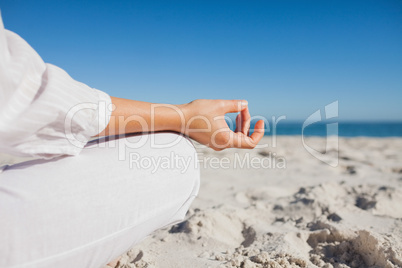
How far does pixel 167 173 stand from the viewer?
2.81 feet

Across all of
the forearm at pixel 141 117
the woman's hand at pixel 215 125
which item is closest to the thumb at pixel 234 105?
the woman's hand at pixel 215 125

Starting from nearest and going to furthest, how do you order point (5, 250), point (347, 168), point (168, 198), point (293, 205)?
1. point (5, 250)
2. point (168, 198)
3. point (293, 205)
4. point (347, 168)

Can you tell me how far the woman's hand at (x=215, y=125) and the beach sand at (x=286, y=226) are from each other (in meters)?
0.49

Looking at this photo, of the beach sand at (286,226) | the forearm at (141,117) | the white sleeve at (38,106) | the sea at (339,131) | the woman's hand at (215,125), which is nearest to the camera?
the white sleeve at (38,106)

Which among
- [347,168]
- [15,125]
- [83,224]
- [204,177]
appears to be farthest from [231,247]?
[347,168]

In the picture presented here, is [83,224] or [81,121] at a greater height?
[81,121]

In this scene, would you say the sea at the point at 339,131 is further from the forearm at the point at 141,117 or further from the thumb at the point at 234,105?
the forearm at the point at 141,117

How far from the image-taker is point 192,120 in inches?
41.8

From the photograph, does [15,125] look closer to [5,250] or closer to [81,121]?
[81,121]

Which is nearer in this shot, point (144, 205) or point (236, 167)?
point (144, 205)

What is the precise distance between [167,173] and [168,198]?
75 mm

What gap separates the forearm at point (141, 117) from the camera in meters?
0.87

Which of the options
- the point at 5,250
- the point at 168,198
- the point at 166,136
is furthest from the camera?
the point at 166,136

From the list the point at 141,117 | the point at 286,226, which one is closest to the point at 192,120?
the point at 141,117
